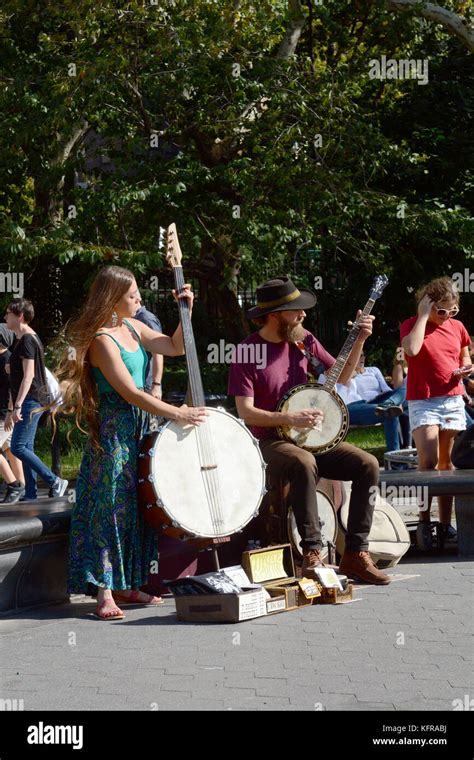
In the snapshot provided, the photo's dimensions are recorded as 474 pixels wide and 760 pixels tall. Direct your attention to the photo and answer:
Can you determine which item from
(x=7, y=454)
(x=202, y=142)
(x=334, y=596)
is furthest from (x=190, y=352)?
(x=202, y=142)

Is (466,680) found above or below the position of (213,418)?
below

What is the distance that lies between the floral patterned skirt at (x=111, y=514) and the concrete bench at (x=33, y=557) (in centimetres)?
17

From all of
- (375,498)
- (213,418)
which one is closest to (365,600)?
(375,498)

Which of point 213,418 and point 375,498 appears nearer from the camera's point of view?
point 213,418

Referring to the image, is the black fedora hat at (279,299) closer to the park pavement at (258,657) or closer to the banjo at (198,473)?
the banjo at (198,473)

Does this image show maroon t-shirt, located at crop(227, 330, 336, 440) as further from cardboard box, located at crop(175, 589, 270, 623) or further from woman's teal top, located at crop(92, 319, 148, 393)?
cardboard box, located at crop(175, 589, 270, 623)

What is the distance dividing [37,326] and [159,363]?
1177 cm

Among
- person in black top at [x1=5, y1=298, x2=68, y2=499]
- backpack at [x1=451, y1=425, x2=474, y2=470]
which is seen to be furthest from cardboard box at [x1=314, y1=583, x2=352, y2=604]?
person in black top at [x1=5, y1=298, x2=68, y2=499]

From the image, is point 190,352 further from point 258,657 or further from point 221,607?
point 258,657

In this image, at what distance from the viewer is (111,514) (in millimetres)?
6578

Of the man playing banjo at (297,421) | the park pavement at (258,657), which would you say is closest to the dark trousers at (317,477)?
the man playing banjo at (297,421)

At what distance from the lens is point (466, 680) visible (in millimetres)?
4945

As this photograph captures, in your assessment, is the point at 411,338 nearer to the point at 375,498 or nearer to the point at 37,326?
the point at 375,498

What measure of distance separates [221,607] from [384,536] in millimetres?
1693
